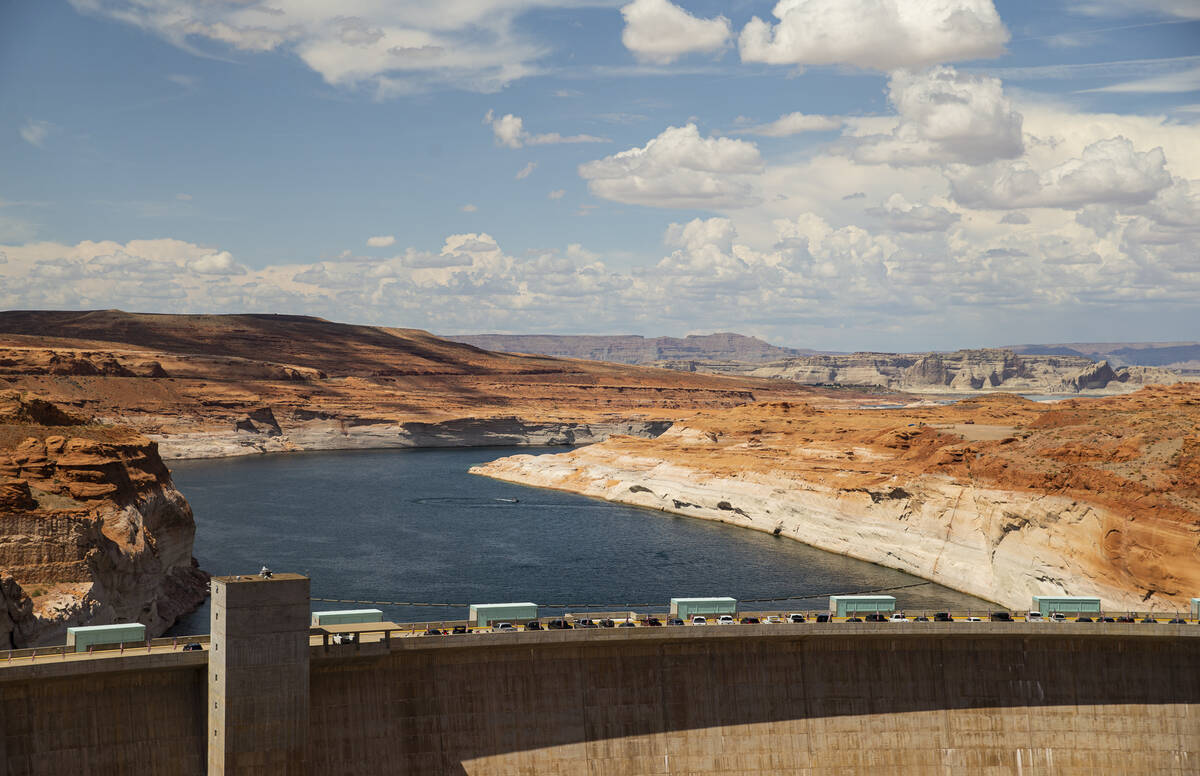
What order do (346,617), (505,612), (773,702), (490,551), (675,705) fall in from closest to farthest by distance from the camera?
(346,617) < (675,705) < (773,702) < (505,612) < (490,551)

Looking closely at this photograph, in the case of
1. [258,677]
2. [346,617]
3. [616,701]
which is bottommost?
[616,701]

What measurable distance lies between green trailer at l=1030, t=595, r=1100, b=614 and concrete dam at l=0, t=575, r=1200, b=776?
471 centimetres

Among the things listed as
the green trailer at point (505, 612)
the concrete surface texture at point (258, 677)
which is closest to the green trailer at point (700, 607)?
the green trailer at point (505, 612)

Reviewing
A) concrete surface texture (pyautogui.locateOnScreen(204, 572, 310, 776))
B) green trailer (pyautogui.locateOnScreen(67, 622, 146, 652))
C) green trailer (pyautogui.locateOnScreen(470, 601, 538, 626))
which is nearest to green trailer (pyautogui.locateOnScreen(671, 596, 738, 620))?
green trailer (pyautogui.locateOnScreen(470, 601, 538, 626))

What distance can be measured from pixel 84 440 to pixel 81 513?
1081 cm

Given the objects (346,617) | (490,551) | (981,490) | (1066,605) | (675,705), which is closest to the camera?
(346,617)

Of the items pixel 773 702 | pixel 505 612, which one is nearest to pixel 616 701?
pixel 505 612

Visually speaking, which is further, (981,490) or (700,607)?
(981,490)

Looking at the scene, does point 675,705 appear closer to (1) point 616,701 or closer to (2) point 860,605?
(1) point 616,701

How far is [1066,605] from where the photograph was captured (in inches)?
2174

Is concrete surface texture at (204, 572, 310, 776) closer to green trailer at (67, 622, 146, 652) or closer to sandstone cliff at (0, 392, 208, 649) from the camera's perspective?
green trailer at (67, 622, 146, 652)

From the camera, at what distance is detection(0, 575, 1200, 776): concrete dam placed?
37.1m

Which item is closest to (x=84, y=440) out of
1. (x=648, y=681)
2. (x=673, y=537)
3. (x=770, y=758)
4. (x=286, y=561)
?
(x=286, y=561)

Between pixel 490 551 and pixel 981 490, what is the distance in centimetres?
4363
